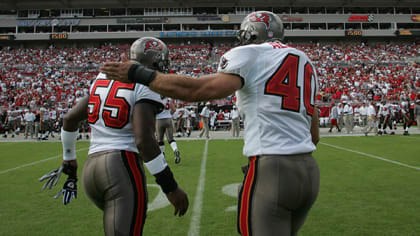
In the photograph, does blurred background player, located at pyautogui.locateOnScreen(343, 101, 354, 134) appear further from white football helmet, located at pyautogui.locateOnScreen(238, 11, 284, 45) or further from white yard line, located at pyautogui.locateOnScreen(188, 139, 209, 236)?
white football helmet, located at pyautogui.locateOnScreen(238, 11, 284, 45)

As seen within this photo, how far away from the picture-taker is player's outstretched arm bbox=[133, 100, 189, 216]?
6.70 ft

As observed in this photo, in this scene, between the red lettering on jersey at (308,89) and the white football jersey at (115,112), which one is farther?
the white football jersey at (115,112)

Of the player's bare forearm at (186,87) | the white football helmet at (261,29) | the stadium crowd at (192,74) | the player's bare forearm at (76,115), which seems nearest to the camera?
the player's bare forearm at (186,87)

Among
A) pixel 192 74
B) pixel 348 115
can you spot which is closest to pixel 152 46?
pixel 348 115

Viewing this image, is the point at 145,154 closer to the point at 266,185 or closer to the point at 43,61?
the point at 266,185

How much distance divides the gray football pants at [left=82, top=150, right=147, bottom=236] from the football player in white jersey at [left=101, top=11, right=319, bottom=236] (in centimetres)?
76

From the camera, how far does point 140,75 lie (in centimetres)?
152

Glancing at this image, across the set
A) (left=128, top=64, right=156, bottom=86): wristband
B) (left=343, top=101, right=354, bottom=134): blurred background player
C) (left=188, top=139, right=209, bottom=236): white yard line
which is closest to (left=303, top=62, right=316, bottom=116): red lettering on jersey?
(left=128, top=64, right=156, bottom=86): wristband

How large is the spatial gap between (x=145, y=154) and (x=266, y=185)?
0.86m

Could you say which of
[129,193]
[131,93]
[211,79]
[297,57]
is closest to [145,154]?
[129,193]

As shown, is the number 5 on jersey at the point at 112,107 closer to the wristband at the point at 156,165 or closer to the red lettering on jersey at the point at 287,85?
the wristband at the point at 156,165

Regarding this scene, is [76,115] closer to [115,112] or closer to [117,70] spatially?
[115,112]

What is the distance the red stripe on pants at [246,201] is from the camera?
1.63 metres

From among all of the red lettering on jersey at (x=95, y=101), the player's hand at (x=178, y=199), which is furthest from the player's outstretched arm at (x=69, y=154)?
the player's hand at (x=178, y=199)
